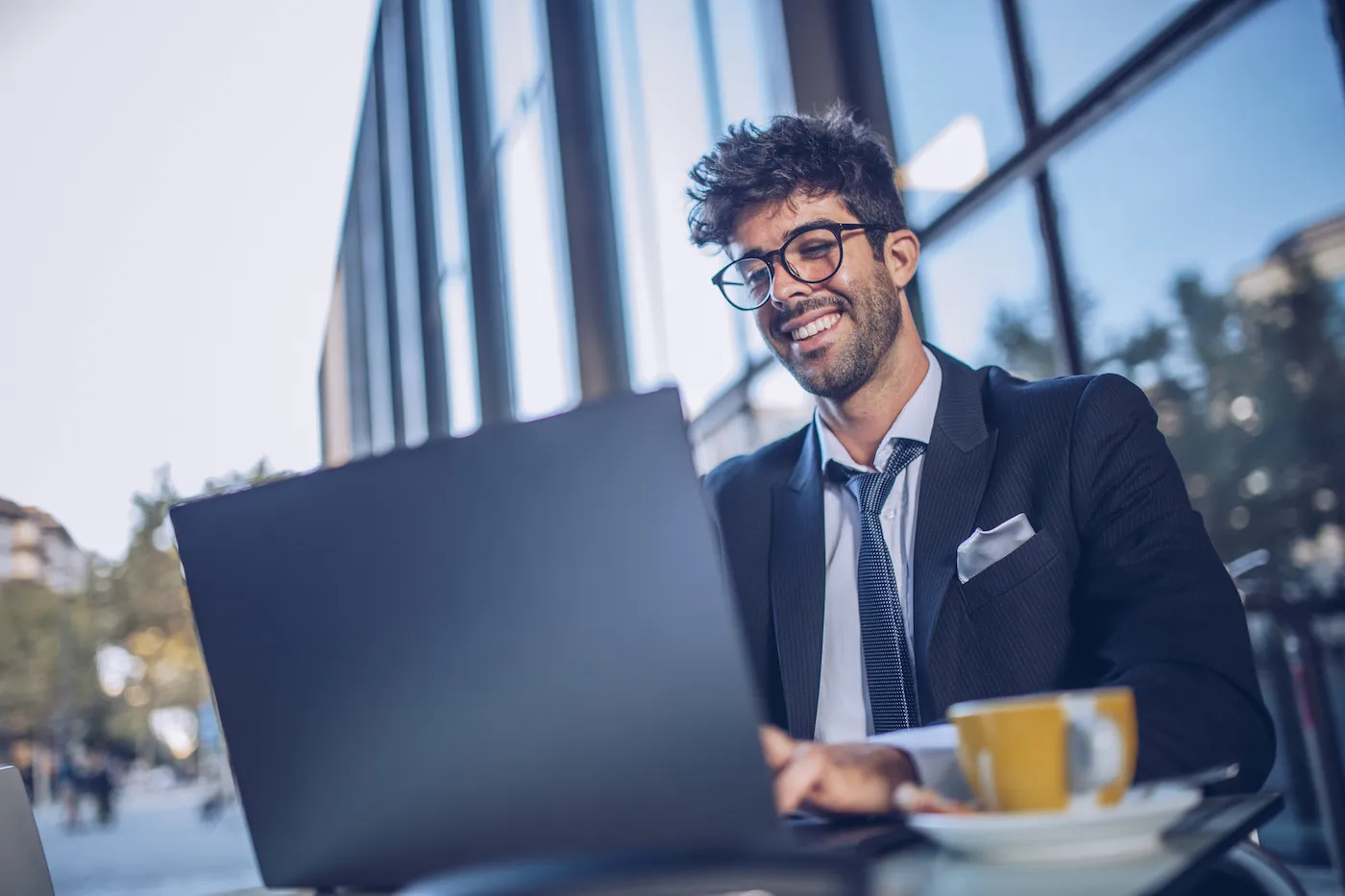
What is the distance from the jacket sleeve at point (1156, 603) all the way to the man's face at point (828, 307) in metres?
0.34

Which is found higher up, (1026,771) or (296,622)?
(296,622)

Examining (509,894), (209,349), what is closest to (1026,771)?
(509,894)

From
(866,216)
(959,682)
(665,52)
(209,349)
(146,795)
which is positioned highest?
(665,52)

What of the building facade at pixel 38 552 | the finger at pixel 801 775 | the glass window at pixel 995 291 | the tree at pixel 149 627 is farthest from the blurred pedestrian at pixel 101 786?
the finger at pixel 801 775

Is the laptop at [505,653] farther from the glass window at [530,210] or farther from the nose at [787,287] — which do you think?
the glass window at [530,210]

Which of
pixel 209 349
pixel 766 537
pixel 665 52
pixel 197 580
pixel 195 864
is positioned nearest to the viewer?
pixel 197 580

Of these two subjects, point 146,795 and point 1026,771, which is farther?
point 146,795

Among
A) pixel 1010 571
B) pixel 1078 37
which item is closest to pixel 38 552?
pixel 1078 37

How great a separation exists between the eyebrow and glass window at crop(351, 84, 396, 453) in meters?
7.43

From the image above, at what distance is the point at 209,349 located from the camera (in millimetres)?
5090

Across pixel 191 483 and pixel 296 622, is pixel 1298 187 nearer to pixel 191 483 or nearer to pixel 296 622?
pixel 296 622

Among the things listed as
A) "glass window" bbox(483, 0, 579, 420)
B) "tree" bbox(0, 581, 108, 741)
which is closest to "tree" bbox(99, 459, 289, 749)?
"tree" bbox(0, 581, 108, 741)

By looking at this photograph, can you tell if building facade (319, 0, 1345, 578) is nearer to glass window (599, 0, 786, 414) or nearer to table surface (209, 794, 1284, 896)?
glass window (599, 0, 786, 414)

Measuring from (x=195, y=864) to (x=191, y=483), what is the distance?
221cm
